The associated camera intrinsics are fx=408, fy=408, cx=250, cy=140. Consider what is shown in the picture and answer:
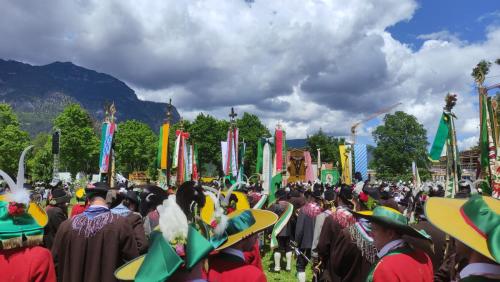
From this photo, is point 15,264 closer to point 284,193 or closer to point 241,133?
point 284,193

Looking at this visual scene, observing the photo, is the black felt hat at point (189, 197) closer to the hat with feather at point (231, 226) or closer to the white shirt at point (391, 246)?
the hat with feather at point (231, 226)

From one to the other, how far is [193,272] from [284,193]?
966cm

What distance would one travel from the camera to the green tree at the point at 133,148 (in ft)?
245

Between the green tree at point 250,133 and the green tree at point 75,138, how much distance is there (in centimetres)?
2703

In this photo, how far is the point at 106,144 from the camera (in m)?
14.2

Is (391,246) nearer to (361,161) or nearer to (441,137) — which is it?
(441,137)

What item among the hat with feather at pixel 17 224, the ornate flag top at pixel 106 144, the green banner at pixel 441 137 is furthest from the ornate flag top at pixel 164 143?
the hat with feather at pixel 17 224

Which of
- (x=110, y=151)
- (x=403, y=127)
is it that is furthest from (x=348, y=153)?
(x=403, y=127)

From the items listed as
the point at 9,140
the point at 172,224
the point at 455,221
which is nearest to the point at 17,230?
the point at 172,224

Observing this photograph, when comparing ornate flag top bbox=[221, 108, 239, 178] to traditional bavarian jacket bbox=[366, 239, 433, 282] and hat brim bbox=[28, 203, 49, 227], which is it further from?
traditional bavarian jacket bbox=[366, 239, 433, 282]

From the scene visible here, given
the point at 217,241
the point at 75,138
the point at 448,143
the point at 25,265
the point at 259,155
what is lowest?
the point at 25,265

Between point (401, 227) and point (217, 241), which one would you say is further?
point (401, 227)

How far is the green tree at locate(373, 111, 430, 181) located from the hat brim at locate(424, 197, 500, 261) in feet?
256

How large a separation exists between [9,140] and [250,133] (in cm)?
3971
